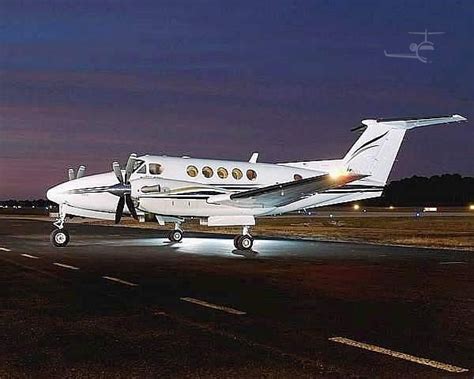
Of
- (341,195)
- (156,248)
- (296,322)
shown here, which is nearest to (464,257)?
(341,195)

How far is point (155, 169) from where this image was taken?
23.6 metres

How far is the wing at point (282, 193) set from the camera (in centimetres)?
2258

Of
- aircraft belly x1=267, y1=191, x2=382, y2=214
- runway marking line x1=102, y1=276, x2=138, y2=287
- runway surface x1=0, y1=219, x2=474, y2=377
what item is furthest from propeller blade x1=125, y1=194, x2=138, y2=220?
runway marking line x1=102, y1=276, x2=138, y2=287

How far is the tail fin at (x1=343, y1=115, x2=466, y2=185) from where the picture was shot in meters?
26.8

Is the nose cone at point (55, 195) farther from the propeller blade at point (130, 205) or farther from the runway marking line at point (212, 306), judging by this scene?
the runway marking line at point (212, 306)

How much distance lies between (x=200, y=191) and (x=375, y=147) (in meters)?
8.23

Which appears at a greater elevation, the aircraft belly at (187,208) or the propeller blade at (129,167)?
the propeller blade at (129,167)

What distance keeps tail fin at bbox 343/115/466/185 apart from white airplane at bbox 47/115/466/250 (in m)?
0.43

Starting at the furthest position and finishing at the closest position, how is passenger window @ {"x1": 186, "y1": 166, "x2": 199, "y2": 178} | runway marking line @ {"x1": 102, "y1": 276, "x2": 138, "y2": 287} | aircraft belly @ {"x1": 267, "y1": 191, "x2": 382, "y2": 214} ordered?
1. aircraft belly @ {"x1": 267, "y1": 191, "x2": 382, "y2": 214}
2. passenger window @ {"x1": 186, "y1": 166, "x2": 199, "y2": 178}
3. runway marking line @ {"x1": 102, "y1": 276, "x2": 138, "y2": 287}

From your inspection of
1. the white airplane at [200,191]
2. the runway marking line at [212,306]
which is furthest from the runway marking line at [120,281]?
the white airplane at [200,191]

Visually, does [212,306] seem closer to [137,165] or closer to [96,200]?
[137,165]

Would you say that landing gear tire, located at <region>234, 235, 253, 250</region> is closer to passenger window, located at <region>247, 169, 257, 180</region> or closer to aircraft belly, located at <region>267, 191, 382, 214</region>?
aircraft belly, located at <region>267, 191, 382, 214</region>

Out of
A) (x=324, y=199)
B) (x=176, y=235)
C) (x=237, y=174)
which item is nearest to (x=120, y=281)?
(x=237, y=174)

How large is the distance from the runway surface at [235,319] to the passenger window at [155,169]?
6163mm
